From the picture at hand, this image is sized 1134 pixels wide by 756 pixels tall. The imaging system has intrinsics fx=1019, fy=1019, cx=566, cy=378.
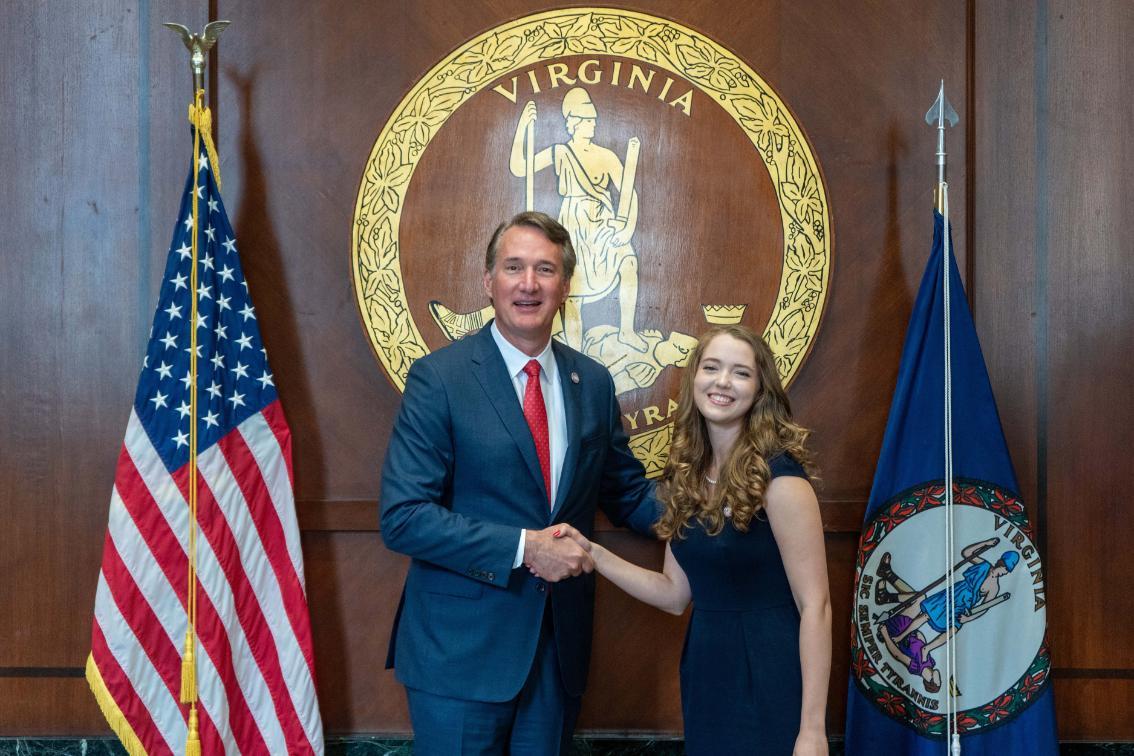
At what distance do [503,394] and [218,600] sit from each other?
1.05 meters

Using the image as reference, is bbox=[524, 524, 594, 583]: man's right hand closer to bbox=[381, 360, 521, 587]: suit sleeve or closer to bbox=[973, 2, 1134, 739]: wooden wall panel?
bbox=[381, 360, 521, 587]: suit sleeve

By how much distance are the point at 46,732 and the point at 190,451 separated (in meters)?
1.04

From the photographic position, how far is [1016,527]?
2838 mm

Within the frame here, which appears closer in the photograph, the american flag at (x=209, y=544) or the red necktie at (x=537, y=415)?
the red necktie at (x=537, y=415)

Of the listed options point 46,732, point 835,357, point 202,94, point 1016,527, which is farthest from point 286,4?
point 1016,527

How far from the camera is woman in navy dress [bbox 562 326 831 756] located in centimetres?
224

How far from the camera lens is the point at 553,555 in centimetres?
239

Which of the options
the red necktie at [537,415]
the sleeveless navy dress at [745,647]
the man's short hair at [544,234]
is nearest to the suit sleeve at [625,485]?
the red necktie at [537,415]

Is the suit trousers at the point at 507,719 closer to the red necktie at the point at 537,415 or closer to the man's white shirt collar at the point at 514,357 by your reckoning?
the red necktie at the point at 537,415

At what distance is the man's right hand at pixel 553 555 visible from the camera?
2.40m

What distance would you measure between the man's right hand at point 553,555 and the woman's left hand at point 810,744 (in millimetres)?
618

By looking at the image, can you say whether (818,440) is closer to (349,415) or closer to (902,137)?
(902,137)

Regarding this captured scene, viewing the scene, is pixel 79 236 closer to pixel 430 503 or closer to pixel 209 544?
pixel 209 544

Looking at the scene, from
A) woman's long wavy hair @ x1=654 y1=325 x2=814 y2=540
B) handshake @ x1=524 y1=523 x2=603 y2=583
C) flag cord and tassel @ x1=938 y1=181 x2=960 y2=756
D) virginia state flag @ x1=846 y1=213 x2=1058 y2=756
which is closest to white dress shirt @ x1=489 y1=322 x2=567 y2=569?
handshake @ x1=524 y1=523 x2=603 y2=583
